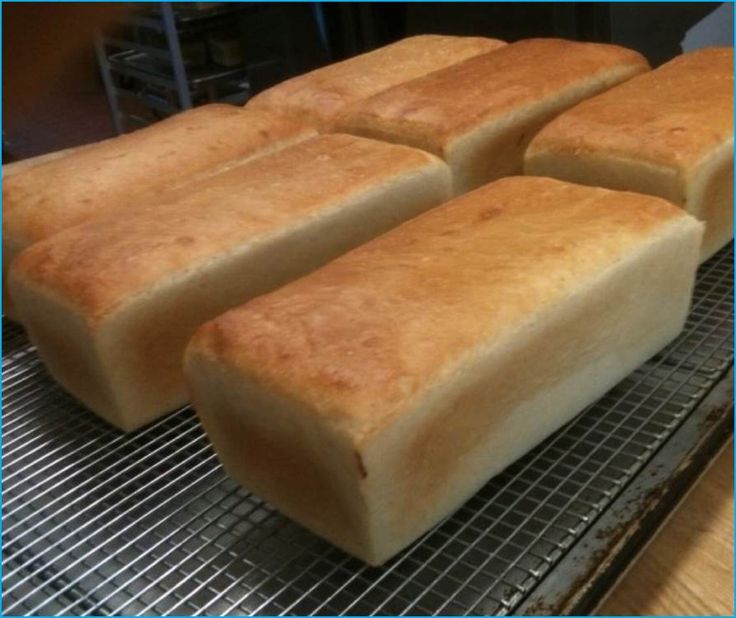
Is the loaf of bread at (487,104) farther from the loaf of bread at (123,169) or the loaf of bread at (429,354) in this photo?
the loaf of bread at (429,354)

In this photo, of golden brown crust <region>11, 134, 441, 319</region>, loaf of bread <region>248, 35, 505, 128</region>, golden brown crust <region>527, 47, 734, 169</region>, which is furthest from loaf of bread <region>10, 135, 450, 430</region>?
loaf of bread <region>248, 35, 505, 128</region>

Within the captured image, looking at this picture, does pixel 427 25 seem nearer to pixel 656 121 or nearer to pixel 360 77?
pixel 360 77

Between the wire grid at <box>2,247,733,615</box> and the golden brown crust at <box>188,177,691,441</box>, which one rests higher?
the golden brown crust at <box>188,177,691,441</box>

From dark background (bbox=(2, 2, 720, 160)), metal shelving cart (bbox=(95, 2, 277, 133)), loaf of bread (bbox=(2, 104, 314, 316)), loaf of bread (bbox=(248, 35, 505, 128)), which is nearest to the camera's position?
loaf of bread (bbox=(2, 104, 314, 316))

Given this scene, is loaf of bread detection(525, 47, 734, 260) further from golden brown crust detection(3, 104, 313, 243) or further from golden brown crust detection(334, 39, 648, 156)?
golden brown crust detection(3, 104, 313, 243)

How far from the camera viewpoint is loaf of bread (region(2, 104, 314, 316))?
4.00 ft

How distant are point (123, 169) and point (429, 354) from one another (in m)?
0.73

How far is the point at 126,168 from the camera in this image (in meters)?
1.28

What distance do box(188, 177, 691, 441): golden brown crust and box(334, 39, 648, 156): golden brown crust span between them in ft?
1.02

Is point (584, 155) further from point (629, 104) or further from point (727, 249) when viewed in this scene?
point (727, 249)

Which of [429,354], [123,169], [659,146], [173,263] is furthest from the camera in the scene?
[123,169]

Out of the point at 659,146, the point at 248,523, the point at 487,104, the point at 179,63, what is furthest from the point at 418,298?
the point at 179,63

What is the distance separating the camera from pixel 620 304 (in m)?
0.92

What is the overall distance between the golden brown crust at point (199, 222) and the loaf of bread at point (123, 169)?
0.10 metres
